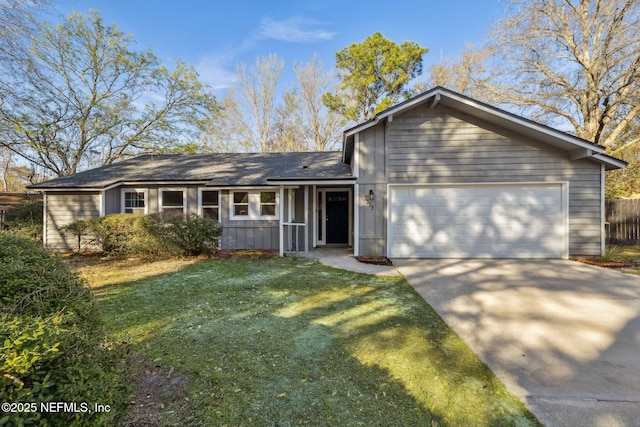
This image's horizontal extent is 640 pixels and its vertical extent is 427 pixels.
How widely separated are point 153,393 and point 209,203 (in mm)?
8110

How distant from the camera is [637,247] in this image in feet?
33.2

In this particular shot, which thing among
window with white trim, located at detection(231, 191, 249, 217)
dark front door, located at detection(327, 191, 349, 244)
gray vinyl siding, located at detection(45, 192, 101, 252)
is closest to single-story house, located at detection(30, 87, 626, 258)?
window with white trim, located at detection(231, 191, 249, 217)

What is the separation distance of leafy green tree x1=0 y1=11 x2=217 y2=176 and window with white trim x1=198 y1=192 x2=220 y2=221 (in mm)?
9605

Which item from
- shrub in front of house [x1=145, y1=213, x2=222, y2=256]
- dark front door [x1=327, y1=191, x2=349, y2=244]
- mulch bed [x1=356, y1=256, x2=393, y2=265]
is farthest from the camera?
dark front door [x1=327, y1=191, x2=349, y2=244]

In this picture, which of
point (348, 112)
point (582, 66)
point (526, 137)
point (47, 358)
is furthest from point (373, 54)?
point (47, 358)

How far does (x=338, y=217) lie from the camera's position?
10.3m

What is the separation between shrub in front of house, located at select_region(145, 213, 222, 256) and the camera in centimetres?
770

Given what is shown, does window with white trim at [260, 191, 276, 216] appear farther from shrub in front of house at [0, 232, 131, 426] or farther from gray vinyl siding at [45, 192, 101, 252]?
shrub in front of house at [0, 232, 131, 426]

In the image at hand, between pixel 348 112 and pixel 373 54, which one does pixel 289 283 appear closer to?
pixel 348 112

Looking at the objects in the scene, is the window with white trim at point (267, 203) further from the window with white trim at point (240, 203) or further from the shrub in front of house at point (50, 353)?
the shrub in front of house at point (50, 353)

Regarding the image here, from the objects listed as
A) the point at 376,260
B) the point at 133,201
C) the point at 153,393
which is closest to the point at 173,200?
the point at 133,201

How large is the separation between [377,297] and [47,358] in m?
4.13

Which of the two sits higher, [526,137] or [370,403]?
[526,137]

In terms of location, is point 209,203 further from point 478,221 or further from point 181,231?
point 478,221
